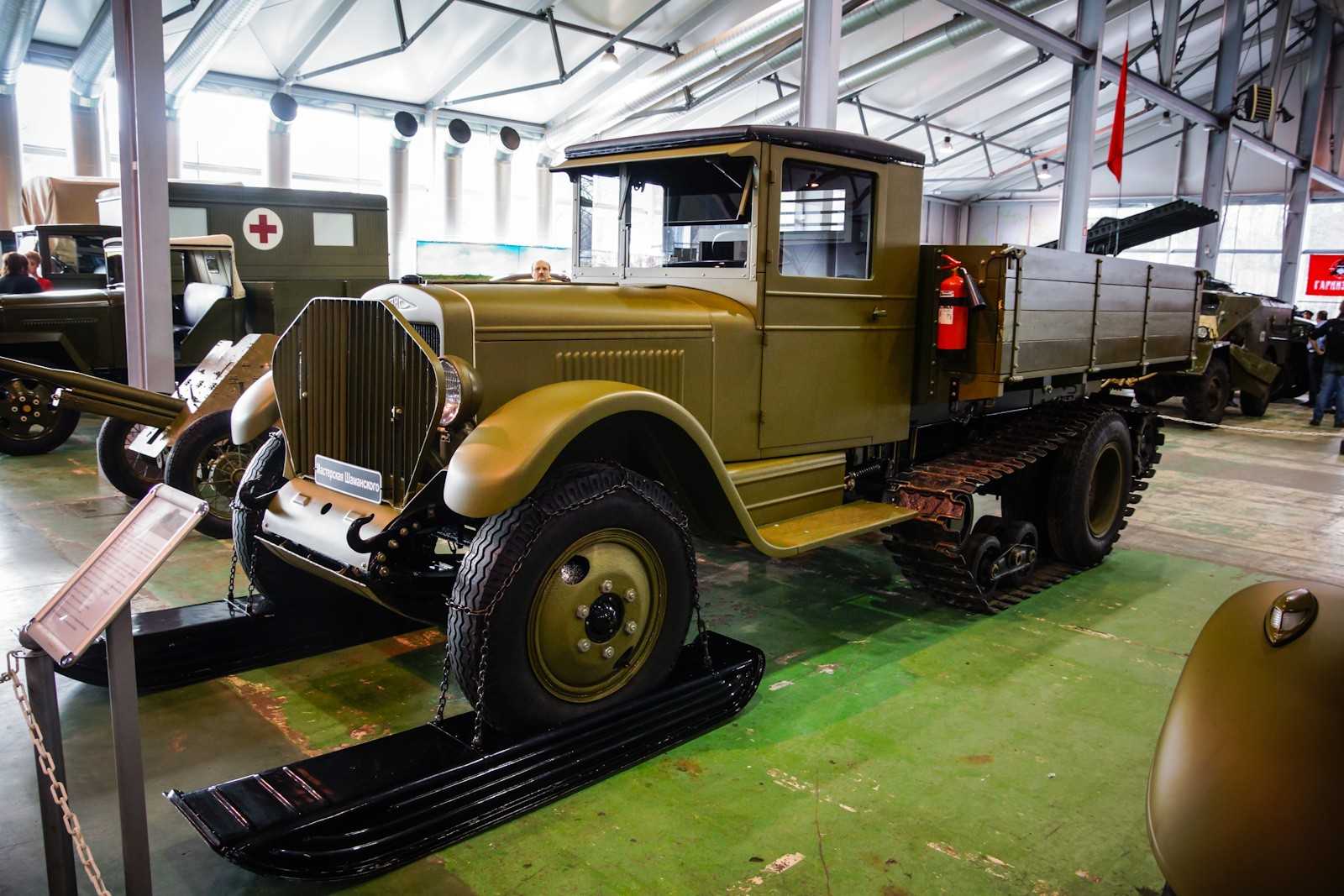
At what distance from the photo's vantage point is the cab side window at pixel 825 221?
13.8 ft

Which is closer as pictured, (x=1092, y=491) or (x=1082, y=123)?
(x=1092, y=491)

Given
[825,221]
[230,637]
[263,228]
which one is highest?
[263,228]

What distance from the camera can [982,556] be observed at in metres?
4.93

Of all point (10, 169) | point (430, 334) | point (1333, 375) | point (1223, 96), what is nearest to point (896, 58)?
point (1223, 96)

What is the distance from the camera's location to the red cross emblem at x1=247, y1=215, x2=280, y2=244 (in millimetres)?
9586

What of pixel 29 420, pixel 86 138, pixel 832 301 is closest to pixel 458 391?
pixel 832 301

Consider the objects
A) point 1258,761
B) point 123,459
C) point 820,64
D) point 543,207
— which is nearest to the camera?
point 1258,761

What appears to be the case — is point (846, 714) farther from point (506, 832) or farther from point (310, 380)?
point (310, 380)

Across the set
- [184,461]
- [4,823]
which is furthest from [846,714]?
[184,461]

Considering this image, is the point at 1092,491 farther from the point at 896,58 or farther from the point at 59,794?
the point at 896,58

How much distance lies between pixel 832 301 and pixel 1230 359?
10.8m

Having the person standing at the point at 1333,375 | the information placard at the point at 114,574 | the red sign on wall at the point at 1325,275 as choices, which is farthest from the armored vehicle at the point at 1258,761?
the red sign on wall at the point at 1325,275

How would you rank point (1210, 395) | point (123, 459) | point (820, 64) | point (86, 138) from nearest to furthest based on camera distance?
point (123, 459) < point (820, 64) < point (86, 138) < point (1210, 395)

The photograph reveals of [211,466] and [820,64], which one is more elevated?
[820,64]
